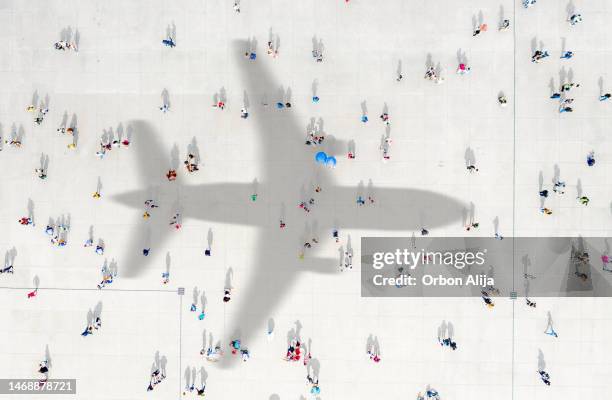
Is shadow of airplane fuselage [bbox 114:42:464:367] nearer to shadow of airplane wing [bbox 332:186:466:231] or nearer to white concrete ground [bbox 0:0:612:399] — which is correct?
shadow of airplane wing [bbox 332:186:466:231]

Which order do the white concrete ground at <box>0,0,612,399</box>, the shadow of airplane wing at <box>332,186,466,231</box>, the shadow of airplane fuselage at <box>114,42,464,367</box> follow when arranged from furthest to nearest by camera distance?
the shadow of airplane fuselage at <box>114,42,464,367</box>
the shadow of airplane wing at <box>332,186,466,231</box>
the white concrete ground at <box>0,0,612,399</box>

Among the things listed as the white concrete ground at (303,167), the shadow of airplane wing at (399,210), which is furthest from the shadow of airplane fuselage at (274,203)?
the white concrete ground at (303,167)

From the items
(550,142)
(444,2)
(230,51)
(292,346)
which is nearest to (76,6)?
(230,51)

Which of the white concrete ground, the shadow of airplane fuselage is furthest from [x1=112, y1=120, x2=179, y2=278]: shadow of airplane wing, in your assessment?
the white concrete ground

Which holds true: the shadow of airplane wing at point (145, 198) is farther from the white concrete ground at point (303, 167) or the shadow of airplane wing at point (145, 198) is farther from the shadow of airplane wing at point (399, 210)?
the shadow of airplane wing at point (399, 210)

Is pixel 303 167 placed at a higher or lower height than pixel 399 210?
higher

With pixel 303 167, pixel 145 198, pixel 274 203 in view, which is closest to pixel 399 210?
pixel 303 167

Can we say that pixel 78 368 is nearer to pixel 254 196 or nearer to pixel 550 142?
pixel 254 196

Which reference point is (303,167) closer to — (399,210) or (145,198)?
(399,210)

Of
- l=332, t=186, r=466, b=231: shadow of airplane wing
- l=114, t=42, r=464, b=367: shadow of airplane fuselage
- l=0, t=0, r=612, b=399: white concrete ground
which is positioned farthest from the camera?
l=114, t=42, r=464, b=367: shadow of airplane fuselage
